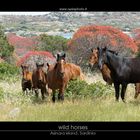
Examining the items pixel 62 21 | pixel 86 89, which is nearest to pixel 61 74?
pixel 86 89

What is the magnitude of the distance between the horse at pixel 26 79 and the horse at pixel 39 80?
82 millimetres

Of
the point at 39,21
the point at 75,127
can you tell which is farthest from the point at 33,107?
the point at 39,21

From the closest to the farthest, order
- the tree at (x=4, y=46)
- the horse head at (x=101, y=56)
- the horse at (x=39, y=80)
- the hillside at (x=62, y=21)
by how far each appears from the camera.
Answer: the hillside at (x=62, y=21) < the tree at (x=4, y=46) < the horse head at (x=101, y=56) < the horse at (x=39, y=80)

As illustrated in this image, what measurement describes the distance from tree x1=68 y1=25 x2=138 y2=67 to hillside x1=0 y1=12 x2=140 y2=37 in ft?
0.26

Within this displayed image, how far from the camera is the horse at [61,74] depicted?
21.0ft

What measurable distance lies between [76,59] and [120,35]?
0.56 m

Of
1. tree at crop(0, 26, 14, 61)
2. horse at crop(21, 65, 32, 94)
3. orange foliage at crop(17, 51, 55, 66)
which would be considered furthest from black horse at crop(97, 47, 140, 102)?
tree at crop(0, 26, 14, 61)

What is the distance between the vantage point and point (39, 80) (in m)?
6.56

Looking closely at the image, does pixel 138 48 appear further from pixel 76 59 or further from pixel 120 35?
pixel 76 59

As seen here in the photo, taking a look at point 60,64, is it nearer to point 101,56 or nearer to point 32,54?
point 32,54

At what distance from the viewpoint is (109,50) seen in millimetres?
6438

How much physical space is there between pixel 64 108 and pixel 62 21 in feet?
3.19

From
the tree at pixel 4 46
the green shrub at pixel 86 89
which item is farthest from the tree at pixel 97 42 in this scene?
the tree at pixel 4 46

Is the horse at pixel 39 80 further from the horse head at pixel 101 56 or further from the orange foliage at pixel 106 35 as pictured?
the horse head at pixel 101 56
